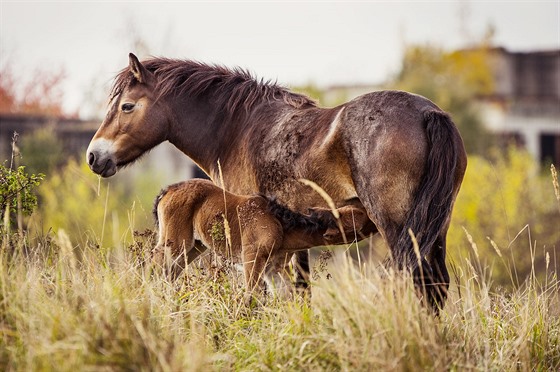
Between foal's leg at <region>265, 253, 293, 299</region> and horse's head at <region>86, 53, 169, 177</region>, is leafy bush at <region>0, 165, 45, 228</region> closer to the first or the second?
horse's head at <region>86, 53, 169, 177</region>

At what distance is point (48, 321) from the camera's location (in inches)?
205

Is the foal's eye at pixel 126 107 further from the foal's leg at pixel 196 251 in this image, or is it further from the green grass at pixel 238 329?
the green grass at pixel 238 329

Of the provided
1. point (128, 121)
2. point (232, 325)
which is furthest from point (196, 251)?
point (232, 325)

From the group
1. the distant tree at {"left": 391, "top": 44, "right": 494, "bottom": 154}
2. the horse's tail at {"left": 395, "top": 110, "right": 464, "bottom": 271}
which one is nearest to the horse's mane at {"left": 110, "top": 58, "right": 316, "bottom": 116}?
the horse's tail at {"left": 395, "top": 110, "right": 464, "bottom": 271}

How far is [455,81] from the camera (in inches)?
1881

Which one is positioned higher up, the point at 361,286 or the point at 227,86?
the point at 227,86

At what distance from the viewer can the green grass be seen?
4980 mm

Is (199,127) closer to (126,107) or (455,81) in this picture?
(126,107)

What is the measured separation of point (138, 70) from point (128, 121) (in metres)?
0.48

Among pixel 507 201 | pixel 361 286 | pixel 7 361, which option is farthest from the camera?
pixel 507 201

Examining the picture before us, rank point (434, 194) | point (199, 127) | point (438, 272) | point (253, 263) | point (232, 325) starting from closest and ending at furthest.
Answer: point (232, 325), point (434, 194), point (438, 272), point (253, 263), point (199, 127)

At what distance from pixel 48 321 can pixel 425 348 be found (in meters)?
2.23

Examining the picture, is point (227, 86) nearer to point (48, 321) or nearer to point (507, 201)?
point (48, 321)

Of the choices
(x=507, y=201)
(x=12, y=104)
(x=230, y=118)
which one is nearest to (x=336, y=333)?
(x=230, y=118)
